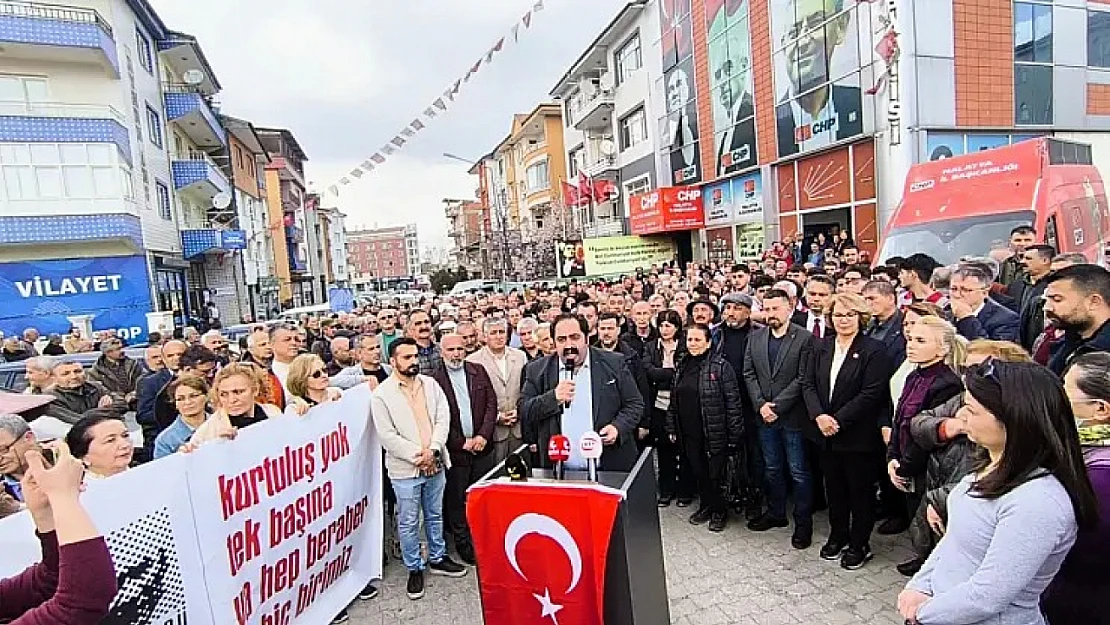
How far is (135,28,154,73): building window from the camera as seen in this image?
23.9m

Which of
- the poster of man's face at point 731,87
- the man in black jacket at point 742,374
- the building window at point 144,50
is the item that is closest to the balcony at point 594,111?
the poster of man's face at point 731,87

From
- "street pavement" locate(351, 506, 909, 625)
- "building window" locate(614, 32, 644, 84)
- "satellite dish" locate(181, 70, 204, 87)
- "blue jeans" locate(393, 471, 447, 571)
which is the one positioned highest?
"satellite dish" locate(181, 70, 204, 87)

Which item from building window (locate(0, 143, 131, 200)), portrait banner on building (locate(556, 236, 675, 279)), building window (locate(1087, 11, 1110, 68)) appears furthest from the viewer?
portrait banner on building (locate(556, 236, 675, 279))

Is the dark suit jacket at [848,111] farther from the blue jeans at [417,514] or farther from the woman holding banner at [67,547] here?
the woman holding banner at [67,547]

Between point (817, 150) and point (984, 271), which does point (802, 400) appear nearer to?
point (984, 271)

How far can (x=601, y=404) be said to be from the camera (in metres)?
4.31

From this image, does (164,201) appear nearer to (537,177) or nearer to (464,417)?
(464,417)

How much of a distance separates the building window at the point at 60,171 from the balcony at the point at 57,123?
0.68ft

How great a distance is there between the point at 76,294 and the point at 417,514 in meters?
20.7

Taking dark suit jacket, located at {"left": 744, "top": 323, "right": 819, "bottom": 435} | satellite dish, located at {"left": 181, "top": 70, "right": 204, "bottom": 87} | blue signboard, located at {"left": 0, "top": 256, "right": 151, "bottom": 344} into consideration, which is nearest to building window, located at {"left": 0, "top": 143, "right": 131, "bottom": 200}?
blue signboard, located at {"left": 0, "top": 256, "right": 151, "bottom": 344}

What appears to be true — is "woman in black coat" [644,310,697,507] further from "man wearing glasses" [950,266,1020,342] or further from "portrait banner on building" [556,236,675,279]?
"portrait banner on building" [556,236,675,279]

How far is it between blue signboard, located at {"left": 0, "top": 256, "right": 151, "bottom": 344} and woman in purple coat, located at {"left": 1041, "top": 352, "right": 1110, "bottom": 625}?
75.5ft

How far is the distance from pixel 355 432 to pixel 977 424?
362cm

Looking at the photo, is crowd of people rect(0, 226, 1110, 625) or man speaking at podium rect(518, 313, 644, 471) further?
man speaking at podium rect(518, 313, 644, 471)
